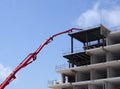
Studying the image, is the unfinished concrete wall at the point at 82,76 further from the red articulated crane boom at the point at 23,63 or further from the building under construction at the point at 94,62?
the red articulated crane boom at the point at 23,63

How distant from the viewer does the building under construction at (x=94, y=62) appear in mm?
87812

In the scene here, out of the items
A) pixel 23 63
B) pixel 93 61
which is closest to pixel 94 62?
pixel 93 61

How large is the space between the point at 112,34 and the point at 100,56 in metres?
7.01

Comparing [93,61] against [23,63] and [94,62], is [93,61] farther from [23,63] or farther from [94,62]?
[23,63]

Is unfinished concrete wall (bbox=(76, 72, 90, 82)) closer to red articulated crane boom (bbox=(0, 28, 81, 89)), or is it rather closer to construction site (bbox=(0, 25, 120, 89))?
construction site (bbox=(0, 25, 120, 89))

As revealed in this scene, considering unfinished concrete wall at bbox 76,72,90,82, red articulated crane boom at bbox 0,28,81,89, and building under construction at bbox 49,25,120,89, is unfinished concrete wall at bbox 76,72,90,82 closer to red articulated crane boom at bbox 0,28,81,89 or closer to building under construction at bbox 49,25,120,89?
building under construction at bbox 49,25,120,89

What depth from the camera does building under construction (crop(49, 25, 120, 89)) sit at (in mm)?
87812

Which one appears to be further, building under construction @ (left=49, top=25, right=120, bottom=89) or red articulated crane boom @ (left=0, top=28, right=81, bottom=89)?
building under construction @ (left=49, top=25, right=120, bottom=89)

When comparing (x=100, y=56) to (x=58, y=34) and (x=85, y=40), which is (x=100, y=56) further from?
(x=58, y=34)

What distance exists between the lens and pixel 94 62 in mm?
92812

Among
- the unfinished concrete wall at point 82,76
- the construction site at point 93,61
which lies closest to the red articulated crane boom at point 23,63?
the construction site at point 93,61

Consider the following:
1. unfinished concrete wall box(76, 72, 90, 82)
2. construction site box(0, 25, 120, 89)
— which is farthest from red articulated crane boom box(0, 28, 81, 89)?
unfinished concrete wall box(76, 72, 90, 82)

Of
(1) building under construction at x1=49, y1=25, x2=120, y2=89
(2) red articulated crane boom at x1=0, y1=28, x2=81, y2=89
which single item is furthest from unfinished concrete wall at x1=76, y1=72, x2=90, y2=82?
(2) red articulated crane boom at x1=0, y1=28, x2=81, y2=89

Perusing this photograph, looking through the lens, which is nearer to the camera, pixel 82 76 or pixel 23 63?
pixel 23 63
